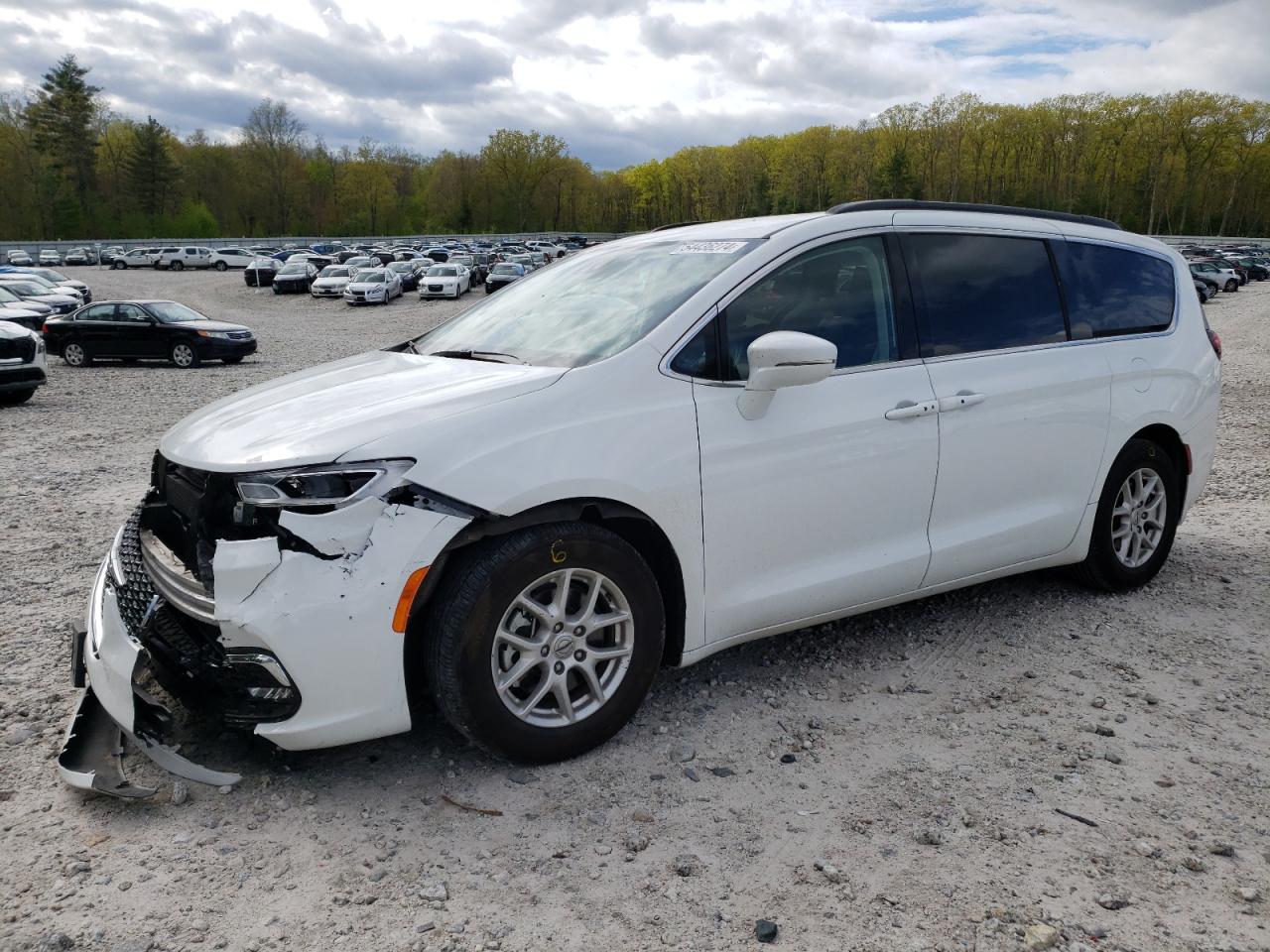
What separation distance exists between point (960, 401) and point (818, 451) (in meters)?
0.78

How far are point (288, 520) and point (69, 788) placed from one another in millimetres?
1292

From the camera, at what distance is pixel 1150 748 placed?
3473mm

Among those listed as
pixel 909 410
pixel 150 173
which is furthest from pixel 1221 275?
pixel 150 173

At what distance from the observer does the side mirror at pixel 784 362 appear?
3311mm

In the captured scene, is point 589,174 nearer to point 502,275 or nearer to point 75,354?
point 502,275

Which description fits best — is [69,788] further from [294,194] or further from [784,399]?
[294,194]

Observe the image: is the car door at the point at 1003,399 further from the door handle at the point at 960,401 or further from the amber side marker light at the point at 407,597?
the amber side marker light at the point at 407,597

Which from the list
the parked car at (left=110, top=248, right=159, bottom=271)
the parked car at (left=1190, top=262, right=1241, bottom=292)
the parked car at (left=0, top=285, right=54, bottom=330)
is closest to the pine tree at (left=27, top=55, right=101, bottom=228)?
the parked car at (left=110, top=248, right=159, bottom=271)

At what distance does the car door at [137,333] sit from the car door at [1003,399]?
18.9 meters

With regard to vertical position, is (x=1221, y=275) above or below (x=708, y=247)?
below

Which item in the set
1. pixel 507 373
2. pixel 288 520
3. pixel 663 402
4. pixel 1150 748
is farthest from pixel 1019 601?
pixel 288 520

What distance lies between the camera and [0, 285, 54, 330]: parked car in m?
20.2

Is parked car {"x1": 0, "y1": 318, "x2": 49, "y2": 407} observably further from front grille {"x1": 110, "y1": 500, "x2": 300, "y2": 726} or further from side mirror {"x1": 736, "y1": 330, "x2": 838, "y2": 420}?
side mirror {"x1": 736, "y1": 330, "x2": 838, "y2": 420}

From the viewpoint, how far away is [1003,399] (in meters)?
4.13
